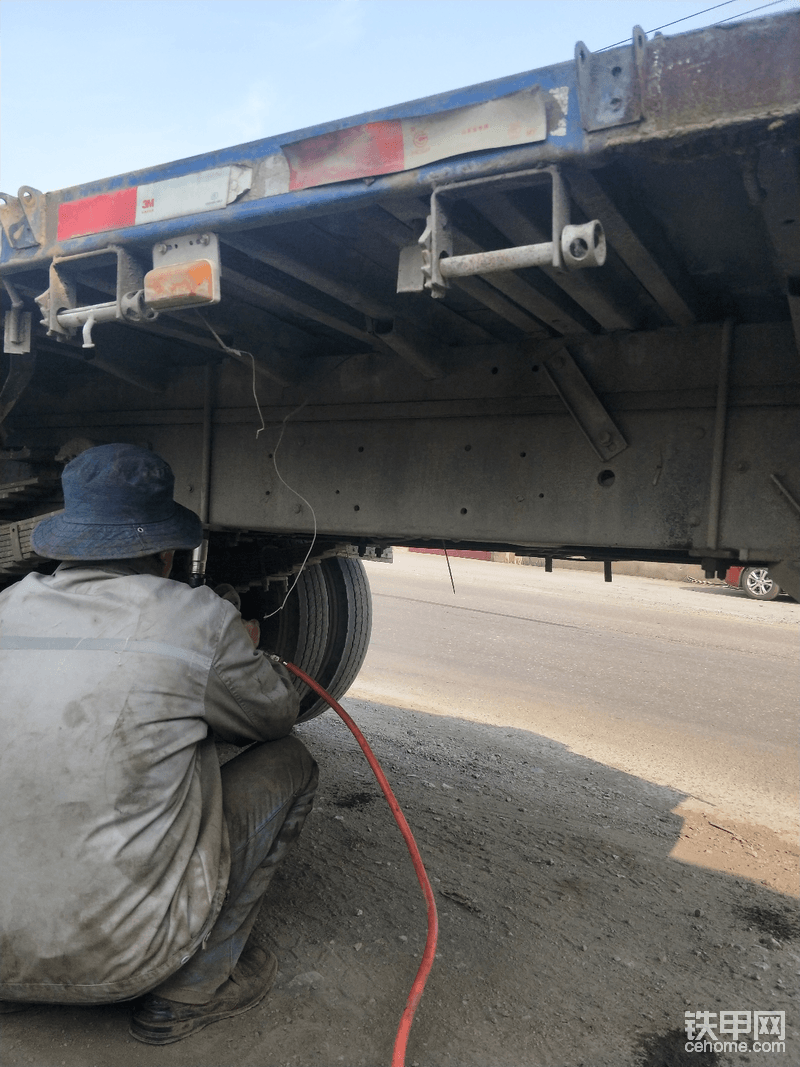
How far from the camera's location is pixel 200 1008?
2.09m

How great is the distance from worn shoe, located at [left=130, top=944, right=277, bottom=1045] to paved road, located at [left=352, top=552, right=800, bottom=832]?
271 centimetres

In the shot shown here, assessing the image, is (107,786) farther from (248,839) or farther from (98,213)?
(98,213)

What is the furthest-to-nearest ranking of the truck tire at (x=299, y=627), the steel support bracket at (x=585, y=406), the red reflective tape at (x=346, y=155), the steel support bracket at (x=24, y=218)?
the truck tire at (x=299, y=627) < the steel support bracket at (x=585, y=406) < the steel support bracket at (x=24, y=218) < the red reflective tape at (x=346, y=155)

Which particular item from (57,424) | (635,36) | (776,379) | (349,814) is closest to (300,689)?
(349,814)

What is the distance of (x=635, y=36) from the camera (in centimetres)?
149

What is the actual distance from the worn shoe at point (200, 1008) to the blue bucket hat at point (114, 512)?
1.20 metres

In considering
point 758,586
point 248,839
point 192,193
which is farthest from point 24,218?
point 758,586

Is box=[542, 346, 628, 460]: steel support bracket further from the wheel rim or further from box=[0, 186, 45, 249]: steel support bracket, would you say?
the wheel rim

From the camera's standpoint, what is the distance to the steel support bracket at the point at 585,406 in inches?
96.5

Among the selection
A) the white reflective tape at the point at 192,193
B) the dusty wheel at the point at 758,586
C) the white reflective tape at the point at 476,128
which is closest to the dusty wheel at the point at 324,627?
the white reflective tape at the point at 192,193

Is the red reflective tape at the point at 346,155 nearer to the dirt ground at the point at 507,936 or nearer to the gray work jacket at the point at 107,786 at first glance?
the gray work jacket at the point at 107,786

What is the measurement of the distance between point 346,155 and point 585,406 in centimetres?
109

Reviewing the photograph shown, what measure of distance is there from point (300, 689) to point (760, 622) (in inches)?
310

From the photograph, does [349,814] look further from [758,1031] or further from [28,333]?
[28,333]
